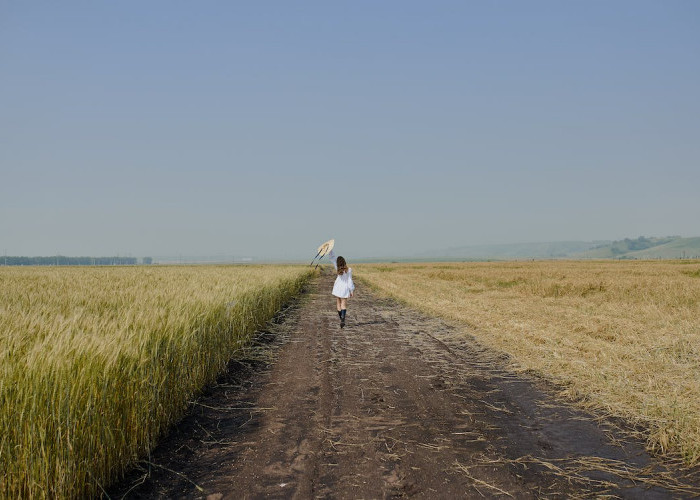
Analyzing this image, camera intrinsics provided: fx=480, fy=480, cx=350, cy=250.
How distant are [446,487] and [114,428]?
330cm

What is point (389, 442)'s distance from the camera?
5.66 meters

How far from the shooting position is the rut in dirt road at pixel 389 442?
4.59 m

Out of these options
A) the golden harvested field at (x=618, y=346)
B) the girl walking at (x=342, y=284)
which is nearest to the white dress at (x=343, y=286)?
the girl walking at (x=342, y=284)

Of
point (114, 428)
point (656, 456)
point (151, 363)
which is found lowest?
point (656, 456)

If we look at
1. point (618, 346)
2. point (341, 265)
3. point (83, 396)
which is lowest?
point (618, 346)

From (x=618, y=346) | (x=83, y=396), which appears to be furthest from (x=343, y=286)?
(x=83, y=396)

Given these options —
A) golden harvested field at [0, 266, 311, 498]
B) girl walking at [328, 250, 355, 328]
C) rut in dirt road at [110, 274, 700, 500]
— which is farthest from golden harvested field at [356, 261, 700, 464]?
golden harvested field at [0, 266, 311, 498]

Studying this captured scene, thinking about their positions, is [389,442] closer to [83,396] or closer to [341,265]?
[83,396]

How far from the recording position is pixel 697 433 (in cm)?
562

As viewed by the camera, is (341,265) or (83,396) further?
(341,265)

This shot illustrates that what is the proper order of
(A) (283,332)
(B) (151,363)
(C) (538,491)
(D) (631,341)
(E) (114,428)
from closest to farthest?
(C) (538,491) → (E) (114,428) → (B) (151,363) → (D) (631,341) → (A) (283,332)

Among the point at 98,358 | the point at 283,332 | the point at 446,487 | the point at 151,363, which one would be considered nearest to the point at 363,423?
the point at 446,487

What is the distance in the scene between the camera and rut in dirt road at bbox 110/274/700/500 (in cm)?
459

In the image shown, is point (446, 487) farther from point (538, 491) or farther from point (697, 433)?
point (697, 433)
